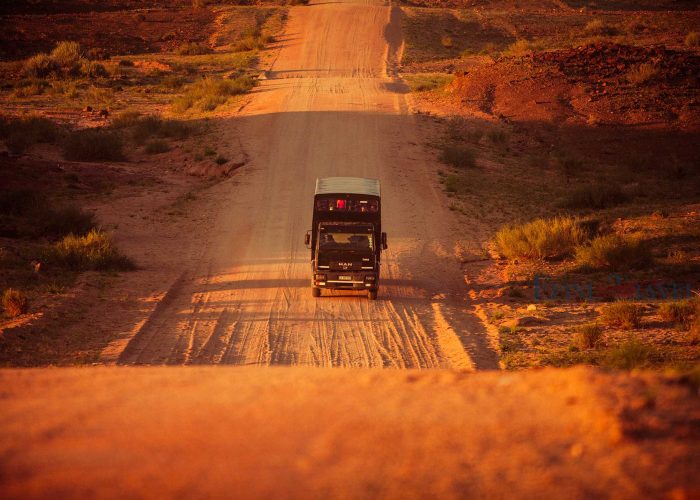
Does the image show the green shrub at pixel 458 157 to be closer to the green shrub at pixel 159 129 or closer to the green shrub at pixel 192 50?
the green shrub at pixel 159 129

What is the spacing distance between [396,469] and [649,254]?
17.8m

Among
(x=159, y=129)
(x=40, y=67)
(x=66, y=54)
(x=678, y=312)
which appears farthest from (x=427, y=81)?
(x=678, y=312)

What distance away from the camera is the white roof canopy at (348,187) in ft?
66.5

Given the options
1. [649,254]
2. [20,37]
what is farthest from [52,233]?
[20,37]

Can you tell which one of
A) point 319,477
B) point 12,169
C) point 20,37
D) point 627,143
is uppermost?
point 20,37

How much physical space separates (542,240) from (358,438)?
17.6m

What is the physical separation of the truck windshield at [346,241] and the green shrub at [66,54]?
42.9 metres

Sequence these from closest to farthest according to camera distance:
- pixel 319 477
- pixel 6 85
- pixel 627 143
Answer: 1. pixel 319 477
2. pixel 627 143
3. pixel 6 85

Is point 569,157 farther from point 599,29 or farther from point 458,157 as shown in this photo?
point 599,29

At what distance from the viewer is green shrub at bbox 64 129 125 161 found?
3591cm

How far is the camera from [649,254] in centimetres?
2236

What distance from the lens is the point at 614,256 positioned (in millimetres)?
21906

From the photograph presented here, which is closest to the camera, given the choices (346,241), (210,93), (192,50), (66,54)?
(346,241)

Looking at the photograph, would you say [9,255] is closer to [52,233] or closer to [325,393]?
[52,233]
